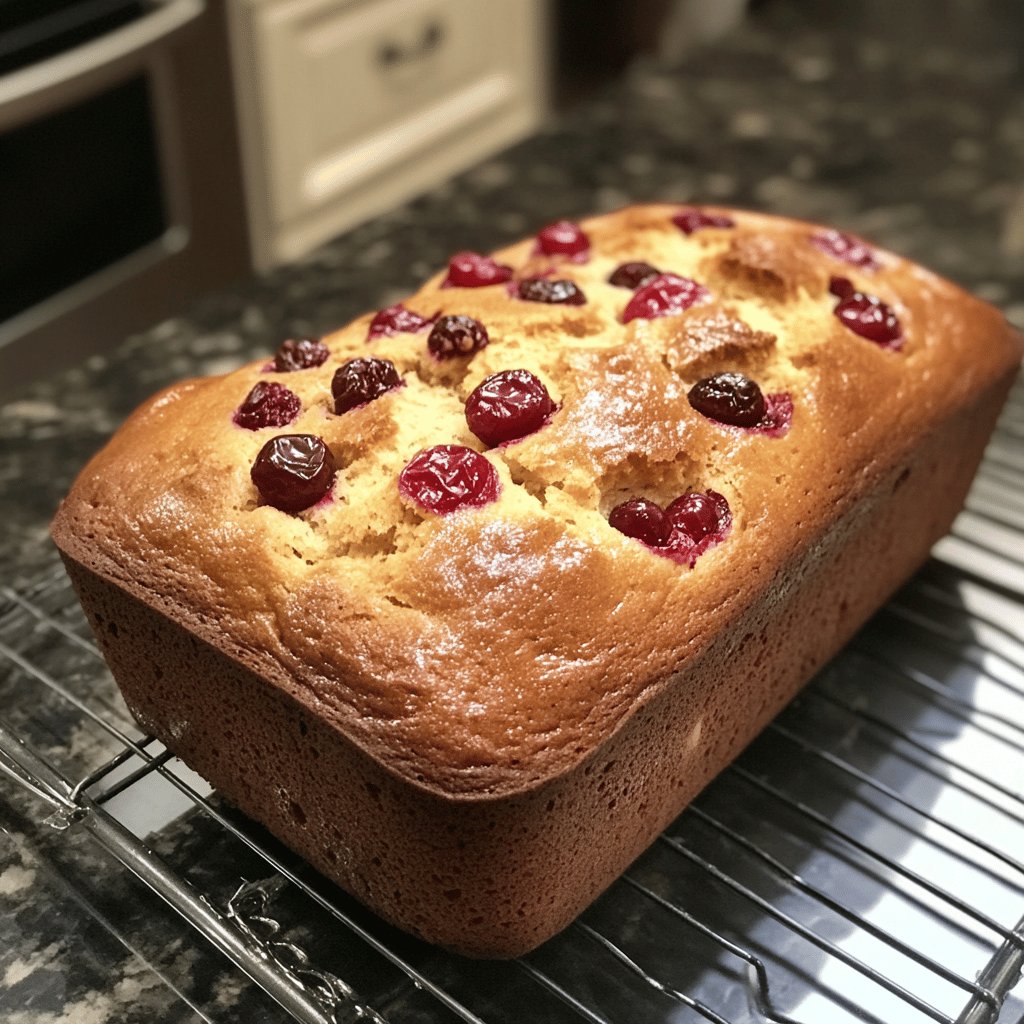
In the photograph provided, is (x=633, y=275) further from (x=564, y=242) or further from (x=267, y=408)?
(x=267, y=408)

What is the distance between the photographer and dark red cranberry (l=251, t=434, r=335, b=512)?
106cm

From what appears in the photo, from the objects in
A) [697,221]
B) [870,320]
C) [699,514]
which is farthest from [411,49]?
[699,514]

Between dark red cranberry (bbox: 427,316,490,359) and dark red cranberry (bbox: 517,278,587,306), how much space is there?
0.09 m

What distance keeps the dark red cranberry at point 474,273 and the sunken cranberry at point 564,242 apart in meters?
0.07

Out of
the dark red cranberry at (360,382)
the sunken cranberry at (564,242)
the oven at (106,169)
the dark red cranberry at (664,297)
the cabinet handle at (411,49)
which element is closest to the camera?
the dark red cranberry at (360,382)

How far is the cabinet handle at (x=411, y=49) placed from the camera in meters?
2.90

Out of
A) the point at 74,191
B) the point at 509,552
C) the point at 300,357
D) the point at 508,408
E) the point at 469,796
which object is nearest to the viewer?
the point at 469,796

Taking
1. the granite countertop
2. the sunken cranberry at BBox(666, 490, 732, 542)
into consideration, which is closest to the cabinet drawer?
the granite countertop

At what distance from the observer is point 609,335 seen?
124 cm

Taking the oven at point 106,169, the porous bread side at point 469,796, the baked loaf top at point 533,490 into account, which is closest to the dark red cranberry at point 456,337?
the baked loaf top at point 533,490

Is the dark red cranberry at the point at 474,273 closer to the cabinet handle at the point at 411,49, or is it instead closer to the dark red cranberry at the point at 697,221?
the dark red cranberry at the point at 697,221

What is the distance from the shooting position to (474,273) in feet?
4.44

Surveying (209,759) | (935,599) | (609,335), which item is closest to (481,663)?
(209,759)

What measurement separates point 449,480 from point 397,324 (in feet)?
0.96
